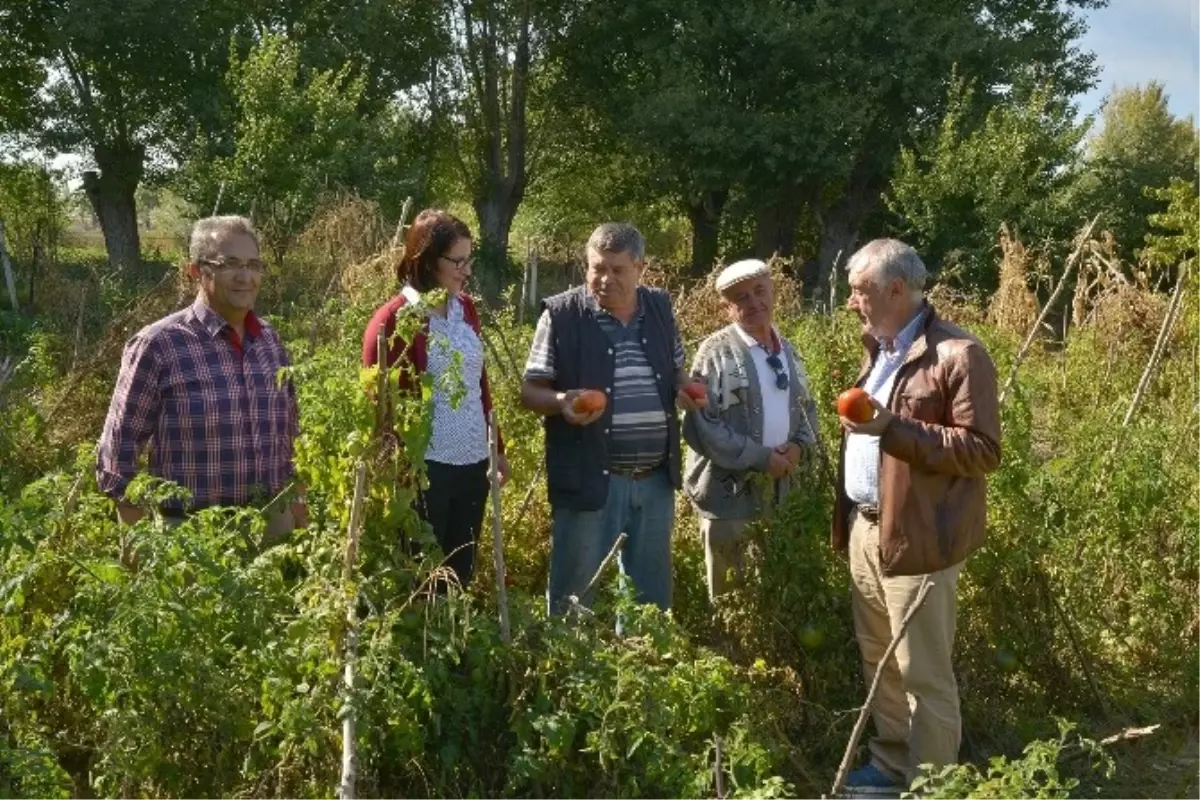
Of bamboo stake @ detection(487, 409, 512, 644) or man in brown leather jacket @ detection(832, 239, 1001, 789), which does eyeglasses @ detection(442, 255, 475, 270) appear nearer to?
bamboo stake @ detection(487, 409, 512, 644)

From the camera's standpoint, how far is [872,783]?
142 inches

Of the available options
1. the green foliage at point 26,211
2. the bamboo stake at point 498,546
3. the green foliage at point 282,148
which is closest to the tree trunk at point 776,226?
the green foliage at point 282,148

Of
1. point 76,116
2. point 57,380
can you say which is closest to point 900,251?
point 57,380

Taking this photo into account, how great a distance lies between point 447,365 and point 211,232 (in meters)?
0.74

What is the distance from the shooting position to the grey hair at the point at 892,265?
3.22 metres

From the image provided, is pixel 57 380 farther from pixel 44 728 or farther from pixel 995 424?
pixel 995 424

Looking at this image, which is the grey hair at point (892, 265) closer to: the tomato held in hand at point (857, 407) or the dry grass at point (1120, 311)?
the tomato held in hand at point (857, 407)

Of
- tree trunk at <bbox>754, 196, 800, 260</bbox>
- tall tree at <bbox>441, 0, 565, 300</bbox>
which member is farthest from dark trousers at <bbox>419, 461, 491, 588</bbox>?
tall tree at <bbox>441, 0, 565, 300</bbox>

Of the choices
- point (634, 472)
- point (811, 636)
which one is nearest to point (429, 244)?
point (634, 472)

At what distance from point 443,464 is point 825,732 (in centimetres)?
146

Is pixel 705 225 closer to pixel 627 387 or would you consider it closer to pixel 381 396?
pixel 627 387

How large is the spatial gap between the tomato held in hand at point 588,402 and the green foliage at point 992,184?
Answer: 14.4 meters

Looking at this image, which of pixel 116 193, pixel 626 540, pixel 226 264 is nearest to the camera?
pixel 226 264

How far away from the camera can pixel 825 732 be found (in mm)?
3773
